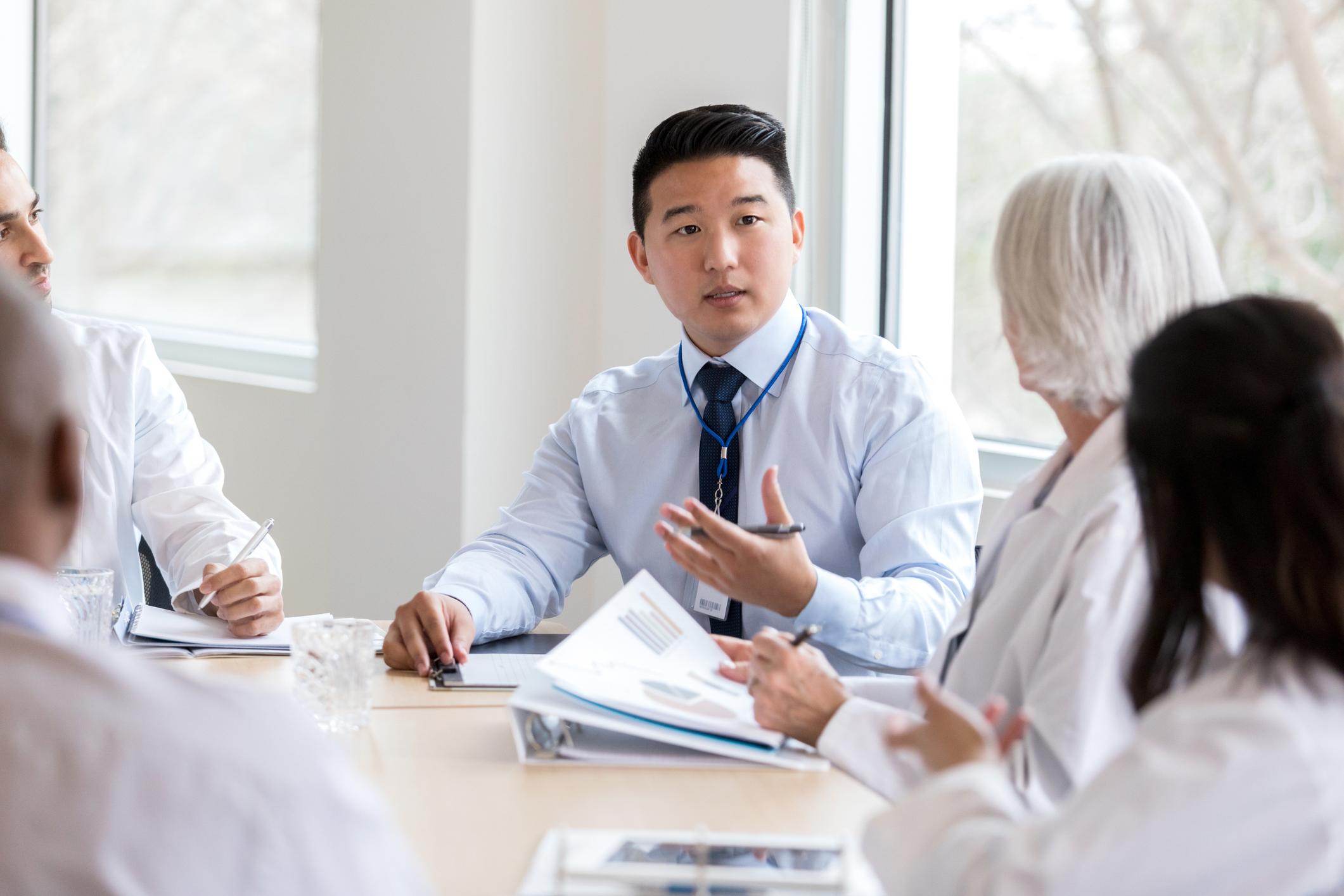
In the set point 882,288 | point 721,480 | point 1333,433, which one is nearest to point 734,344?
point 721,480

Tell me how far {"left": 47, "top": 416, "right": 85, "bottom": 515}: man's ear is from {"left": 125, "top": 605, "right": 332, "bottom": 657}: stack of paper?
99 centimetres

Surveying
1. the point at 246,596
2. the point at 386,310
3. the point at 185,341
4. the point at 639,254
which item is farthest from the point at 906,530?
the point at 185,341

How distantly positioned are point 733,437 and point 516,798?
43.4 inches

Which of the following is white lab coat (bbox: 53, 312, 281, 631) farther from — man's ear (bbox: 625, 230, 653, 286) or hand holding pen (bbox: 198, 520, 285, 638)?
man's ear (bbox: 625, 230, 653, 286)

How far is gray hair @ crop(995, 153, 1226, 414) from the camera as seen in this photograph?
1.38 meters

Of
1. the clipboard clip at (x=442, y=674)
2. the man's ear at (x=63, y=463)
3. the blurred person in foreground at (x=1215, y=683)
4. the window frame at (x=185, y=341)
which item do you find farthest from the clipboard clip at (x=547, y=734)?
the window frame at (x=185, y=341)

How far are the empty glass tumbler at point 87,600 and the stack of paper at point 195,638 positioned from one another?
0.09m

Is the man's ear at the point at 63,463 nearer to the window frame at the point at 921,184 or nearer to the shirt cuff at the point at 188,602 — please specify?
the shirt cuff at the point at 188,602

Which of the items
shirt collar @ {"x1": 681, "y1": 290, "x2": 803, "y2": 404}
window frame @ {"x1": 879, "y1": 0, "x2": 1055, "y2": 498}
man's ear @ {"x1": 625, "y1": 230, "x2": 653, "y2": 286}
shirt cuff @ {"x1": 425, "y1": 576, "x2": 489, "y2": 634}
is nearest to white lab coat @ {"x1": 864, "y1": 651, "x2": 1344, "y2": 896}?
shirt cuff @ {"x1": 425, "y1": 576, "x2": 489, "y2": 634}

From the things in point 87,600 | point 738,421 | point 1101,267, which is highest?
point 1101,267

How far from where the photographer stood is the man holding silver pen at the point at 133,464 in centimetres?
230

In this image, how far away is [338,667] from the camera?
5.11 ft

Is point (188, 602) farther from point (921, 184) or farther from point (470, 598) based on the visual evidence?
point (921, 184)

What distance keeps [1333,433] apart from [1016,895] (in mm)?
383
